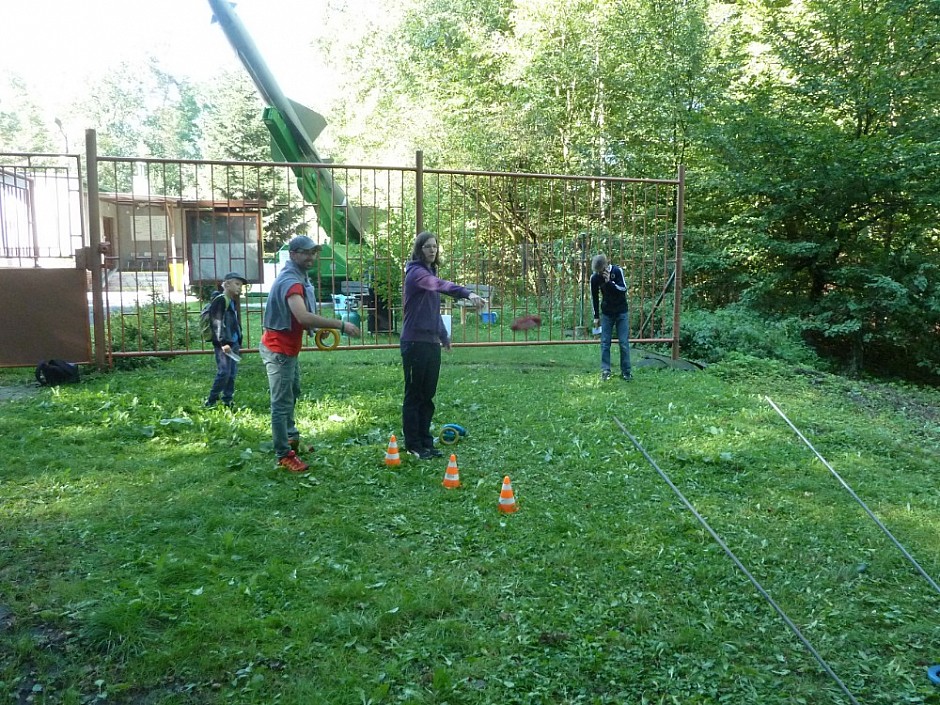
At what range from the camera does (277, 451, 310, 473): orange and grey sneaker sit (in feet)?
20.1

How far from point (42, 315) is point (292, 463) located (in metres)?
5.61

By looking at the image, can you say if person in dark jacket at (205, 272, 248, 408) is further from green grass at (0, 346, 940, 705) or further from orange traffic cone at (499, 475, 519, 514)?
orange traffic cone at (499, 475, 519, 514)

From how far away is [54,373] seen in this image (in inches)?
372

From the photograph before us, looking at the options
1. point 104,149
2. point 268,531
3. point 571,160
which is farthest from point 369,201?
point 104,149

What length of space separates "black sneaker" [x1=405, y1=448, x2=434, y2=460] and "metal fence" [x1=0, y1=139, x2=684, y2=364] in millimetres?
1537

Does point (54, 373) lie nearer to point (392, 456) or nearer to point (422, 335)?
point (392, 456)

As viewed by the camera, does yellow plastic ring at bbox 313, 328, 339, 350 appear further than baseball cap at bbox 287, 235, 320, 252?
Yes

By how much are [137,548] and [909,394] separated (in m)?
11.4

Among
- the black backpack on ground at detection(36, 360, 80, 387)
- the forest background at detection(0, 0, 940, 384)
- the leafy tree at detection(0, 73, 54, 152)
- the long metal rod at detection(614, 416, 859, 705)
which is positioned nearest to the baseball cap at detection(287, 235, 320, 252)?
the long metal rod at detection(614, 416, 859, 705)

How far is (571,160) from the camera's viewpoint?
18562 mm

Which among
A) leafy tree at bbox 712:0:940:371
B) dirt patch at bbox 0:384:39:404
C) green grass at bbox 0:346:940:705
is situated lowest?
green grass at bbox 0:346:940:705

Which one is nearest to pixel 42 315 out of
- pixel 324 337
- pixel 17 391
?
pixel 17 391

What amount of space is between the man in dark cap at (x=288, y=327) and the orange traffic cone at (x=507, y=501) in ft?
5.38

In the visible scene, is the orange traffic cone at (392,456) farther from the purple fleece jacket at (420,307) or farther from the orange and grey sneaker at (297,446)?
the purple fleece jacket at (420,307)
